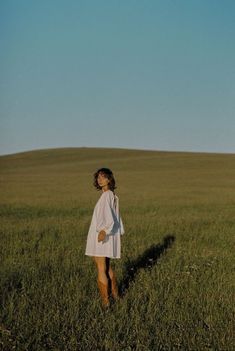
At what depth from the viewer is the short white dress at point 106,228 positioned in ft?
22.4

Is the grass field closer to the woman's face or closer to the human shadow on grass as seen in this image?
the human shadow on grass

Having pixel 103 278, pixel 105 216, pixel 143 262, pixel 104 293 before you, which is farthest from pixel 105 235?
pixel 143 262

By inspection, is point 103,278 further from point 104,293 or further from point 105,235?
point 105,235

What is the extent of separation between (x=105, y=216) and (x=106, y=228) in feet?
0.51

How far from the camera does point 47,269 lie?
8914mm

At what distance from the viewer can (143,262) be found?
32.3 feet

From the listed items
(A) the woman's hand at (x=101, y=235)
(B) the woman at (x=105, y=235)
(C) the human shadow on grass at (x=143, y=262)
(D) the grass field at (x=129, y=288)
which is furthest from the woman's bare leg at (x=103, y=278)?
(C) the human shadow on grass at (x=143, y=262)

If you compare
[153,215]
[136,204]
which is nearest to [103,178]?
[153,215]

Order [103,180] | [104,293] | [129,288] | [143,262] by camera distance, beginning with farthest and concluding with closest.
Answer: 1. [143,262]
2. [129,288]
3. [103,180]
4. [104,293]

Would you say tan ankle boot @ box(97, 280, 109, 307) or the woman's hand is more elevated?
the woman's hand

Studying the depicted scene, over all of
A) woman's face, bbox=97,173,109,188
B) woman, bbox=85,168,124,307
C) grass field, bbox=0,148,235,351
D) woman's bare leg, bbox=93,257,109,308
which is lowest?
grass field, bbox=0,148,235,351

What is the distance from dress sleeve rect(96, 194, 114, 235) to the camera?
22.3 feet

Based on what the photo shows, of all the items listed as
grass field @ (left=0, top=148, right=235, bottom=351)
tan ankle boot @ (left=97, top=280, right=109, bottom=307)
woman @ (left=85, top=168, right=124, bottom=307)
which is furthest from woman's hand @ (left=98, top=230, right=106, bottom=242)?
grass field @ (left=0, top=148, right=235, bottom=351)

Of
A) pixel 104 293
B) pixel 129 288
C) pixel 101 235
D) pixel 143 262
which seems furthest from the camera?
pixel 143 262
